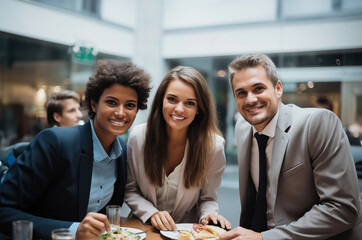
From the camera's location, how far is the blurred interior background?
5316mm

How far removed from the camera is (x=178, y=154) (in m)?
2.46

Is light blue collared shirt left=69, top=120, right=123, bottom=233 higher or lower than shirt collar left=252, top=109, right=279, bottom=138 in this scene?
lower

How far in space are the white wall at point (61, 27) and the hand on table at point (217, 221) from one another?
4.25 metres

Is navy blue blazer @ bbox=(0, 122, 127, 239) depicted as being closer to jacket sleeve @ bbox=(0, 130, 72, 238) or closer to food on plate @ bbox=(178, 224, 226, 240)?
jacket sleeve @ bbox=(0, 130, 72, 238)

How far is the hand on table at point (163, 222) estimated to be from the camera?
1883 mm

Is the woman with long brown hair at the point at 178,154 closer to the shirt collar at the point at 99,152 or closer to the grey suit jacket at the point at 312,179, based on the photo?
the shirt collar at the point at 99,152

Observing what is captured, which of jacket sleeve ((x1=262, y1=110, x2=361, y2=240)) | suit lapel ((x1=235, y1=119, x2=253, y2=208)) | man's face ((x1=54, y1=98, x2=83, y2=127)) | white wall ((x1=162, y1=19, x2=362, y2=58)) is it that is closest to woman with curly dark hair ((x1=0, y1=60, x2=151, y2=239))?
suit lapel ((x1=235, y1=119, x2=253, y2=208))

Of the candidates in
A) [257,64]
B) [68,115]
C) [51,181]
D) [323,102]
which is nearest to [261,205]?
[257,64]

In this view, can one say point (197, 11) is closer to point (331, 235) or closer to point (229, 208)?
point (229, 208)

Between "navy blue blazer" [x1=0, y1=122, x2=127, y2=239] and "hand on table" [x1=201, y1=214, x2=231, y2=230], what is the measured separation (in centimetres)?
70

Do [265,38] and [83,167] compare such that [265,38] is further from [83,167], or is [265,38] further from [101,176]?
[83,167]

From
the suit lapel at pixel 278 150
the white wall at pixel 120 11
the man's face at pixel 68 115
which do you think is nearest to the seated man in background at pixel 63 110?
the man's face at pixel 68 115

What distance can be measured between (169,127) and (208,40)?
4656mm

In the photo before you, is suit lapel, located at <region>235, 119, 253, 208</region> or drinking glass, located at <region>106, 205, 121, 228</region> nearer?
drinking glass, located at <region>106, 205, 121, 228</region>
